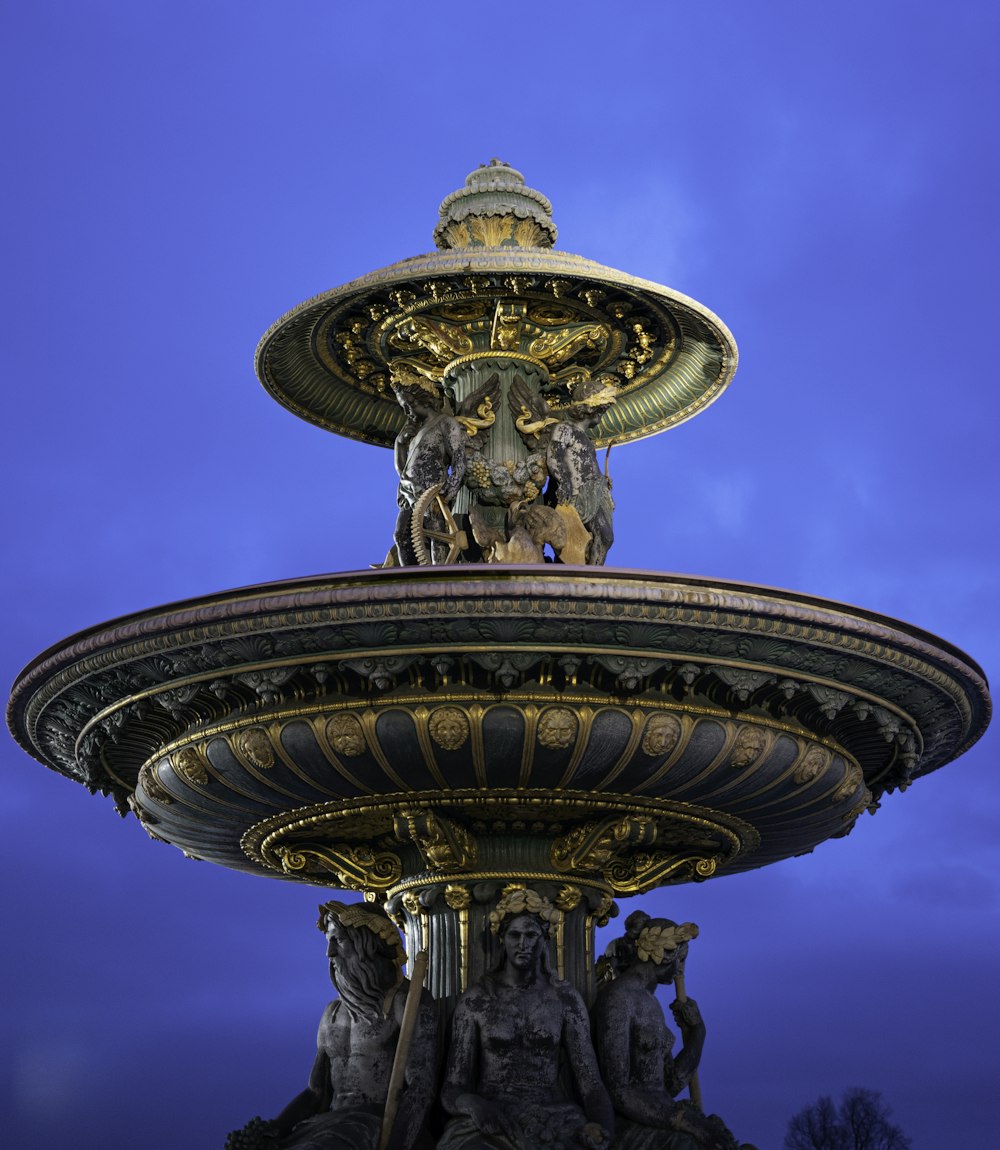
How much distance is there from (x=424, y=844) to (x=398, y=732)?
1.20 m

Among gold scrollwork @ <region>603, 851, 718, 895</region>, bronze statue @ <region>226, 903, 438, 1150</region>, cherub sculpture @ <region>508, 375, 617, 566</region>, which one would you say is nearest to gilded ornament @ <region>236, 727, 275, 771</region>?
bronze statue @ <region>226, 903, 438, 1150</region>

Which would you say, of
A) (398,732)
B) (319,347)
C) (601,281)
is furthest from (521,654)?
(319,347)

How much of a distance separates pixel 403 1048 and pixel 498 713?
218 centimetres

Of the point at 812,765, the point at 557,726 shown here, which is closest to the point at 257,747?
the point at 557,726

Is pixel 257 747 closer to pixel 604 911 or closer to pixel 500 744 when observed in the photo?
pixel 500 744

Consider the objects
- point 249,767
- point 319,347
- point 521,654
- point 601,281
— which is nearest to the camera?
point 521,654

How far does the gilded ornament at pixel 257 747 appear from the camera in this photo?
11750 millimetres

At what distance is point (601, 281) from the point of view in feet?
45.8

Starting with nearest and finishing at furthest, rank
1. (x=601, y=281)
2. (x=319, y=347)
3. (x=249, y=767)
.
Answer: (x=249, y=767), (x=601, y=281), (x=319, y=347)

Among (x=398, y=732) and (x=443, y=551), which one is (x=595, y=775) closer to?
(x=398, y=732)

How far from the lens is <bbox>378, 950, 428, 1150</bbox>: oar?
11.5 meters

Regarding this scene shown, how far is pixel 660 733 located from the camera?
38.0 ft

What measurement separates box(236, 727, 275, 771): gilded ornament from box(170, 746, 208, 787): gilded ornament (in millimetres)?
472

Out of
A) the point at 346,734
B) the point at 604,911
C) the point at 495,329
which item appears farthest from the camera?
the point at 495,329
